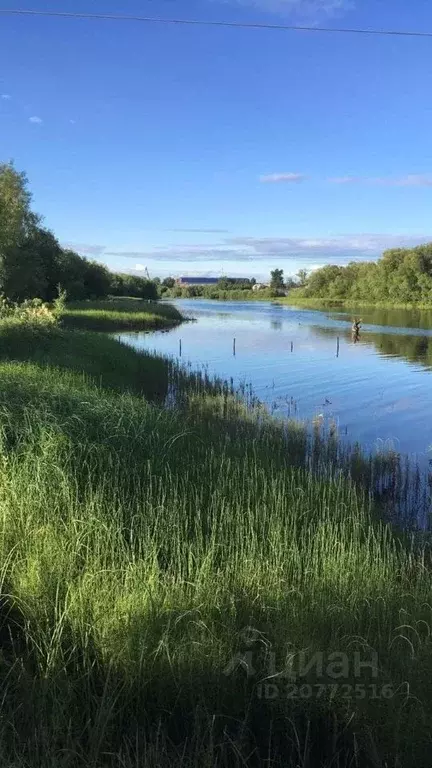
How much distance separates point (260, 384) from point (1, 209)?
774 inches

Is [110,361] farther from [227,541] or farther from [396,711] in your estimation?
[396,711]

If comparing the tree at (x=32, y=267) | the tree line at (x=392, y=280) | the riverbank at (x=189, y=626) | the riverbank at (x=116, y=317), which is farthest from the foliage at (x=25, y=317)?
the tree line at (x=392, y=280)

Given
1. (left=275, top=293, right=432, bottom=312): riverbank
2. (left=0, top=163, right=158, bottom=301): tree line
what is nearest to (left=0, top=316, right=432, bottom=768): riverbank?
(left=0, top=163, right=158, bottom=301): tree line

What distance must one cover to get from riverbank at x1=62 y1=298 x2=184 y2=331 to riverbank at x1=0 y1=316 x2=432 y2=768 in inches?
1246

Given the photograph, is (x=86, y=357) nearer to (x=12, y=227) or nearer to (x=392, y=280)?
(x=12, y=227)

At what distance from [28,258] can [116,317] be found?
7880mm

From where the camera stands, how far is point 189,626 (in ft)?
11.8

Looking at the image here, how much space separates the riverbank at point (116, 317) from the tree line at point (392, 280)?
4417 cm

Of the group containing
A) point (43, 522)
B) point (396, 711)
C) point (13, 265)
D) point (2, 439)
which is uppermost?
point (13, 265)

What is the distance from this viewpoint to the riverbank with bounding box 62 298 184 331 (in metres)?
40.7

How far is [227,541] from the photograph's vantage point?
481cm

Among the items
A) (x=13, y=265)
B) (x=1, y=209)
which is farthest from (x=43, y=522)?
(x=13, y=265)

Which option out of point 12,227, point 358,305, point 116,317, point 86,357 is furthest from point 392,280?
point 86,357

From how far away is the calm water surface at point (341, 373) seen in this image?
14835mm
